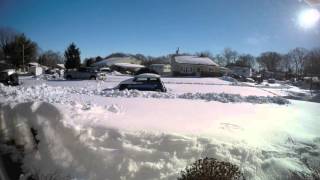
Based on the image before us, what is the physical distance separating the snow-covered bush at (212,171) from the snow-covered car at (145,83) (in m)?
0.86

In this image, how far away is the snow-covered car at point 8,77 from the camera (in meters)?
2.68

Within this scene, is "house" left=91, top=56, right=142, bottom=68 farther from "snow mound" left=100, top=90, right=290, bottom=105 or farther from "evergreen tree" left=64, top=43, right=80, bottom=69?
"snow mound" left=100, top=90, right=290, bottom=105

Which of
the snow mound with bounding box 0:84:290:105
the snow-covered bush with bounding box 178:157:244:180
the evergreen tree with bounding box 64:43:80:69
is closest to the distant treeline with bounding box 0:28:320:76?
the evergreen tree with bounding box 64:43:80:69

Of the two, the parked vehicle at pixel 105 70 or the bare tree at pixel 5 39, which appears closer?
the bare tree at pixel 5 39

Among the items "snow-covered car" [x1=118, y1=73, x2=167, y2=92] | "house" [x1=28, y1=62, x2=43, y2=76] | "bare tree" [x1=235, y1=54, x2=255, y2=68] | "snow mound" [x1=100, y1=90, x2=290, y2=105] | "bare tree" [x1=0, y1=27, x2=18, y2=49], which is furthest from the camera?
"snow-covered car" [x1=118, y1=73, x2=167, y2=92]

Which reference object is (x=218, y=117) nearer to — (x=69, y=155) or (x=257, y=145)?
(x=257, y=145)

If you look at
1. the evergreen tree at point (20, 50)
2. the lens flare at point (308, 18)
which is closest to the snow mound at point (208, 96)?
the lens flare at point (308, 18)

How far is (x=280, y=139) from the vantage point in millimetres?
2824

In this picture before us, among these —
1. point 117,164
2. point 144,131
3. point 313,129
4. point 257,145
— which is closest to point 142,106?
point 144,131

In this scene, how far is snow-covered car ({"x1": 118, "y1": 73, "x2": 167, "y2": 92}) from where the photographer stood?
3.29 meters

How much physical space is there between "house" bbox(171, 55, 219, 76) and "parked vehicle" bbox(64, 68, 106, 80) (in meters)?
0.62

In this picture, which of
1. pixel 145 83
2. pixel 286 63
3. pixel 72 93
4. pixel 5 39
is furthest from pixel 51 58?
pixel 286 63

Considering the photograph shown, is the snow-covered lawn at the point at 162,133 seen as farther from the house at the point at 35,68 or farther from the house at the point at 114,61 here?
the house at the point at 114,61

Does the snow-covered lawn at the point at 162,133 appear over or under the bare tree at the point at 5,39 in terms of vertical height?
under
